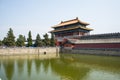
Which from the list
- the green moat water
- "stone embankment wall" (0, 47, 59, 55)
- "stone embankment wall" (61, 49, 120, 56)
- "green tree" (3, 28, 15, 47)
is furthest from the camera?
"green tree" (3, 28, 15, 47)

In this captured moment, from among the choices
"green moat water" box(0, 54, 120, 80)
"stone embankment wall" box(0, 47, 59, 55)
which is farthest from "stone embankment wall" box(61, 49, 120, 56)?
"green moat water" box(0, 54, 120, 80)

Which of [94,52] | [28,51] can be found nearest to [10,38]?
[28,51]

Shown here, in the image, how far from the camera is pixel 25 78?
12.4m

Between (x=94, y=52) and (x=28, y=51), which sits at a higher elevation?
(x=28, y=51)

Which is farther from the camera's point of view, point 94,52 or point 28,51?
point 28,51

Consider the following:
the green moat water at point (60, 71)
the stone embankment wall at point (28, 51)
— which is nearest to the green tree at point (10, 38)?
the stone embankment wall at point (28, 51)

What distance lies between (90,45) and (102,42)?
3320 millimetres

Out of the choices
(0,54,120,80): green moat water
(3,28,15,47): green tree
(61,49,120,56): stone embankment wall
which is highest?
(3,28,15,47): green tree

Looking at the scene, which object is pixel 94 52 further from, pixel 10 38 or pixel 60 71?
pixel 10 38

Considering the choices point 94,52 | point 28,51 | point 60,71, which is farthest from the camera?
point 28,51

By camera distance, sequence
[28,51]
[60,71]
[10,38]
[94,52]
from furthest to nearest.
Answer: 1. [28,51]
2. [10,38]
3. [94,52]
4. [60,71]

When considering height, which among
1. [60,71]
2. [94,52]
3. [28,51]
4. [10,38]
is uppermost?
[10,38]

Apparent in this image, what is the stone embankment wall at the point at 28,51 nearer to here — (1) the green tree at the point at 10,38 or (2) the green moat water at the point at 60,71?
(1) the green tree at the point at 10,38

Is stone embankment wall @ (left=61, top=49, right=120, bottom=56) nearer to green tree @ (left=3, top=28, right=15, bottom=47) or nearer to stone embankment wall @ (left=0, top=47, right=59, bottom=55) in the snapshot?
stone embankment wall @ (left=0, top=47, right=59, bottom=55)
